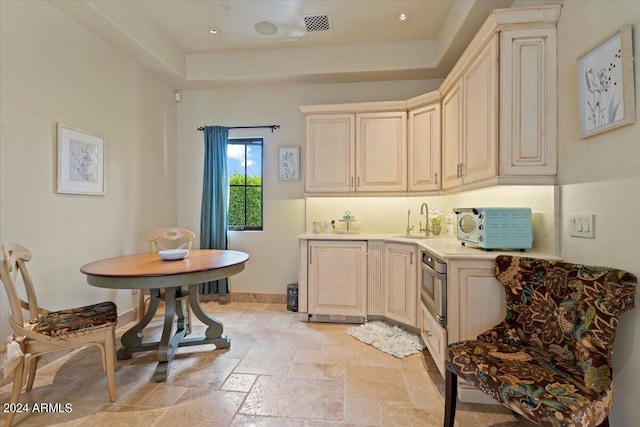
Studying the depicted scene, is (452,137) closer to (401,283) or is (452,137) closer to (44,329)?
(401,283)

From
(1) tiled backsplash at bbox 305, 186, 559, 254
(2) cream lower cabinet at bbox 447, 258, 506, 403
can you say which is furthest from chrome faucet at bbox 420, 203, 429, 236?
(2) cream lower cabinet at bbox 447, 258, 506, 403

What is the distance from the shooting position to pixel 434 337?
2.27 metres

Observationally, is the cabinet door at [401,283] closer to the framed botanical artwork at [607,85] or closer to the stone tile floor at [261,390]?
the stone tile floor at [261,390]

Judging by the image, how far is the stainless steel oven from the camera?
80.0 inches

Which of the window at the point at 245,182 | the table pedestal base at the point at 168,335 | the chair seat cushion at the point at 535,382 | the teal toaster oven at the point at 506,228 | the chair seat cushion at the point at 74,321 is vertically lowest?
the table pedestal base at the point at 168,335

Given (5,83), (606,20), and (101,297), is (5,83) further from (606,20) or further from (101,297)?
(606,20)

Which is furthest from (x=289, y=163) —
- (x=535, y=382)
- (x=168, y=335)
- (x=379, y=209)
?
(x=535, y=382)

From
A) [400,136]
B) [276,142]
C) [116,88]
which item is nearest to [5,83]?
[116,88]

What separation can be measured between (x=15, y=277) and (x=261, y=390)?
1.77 m

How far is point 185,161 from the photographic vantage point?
4.03 m

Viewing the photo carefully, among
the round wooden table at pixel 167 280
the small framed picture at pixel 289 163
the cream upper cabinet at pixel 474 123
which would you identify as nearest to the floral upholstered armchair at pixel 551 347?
the cream upper cabinet at pixel 474 123

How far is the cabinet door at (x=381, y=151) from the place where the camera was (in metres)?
3.34

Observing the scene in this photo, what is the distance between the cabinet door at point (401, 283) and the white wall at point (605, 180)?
125 cm

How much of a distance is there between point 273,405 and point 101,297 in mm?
2131
